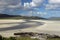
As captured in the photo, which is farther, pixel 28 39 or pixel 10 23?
pixel 10 23

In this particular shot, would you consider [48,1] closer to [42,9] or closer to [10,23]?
[42,9]

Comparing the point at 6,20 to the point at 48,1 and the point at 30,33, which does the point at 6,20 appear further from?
the point at 48,1

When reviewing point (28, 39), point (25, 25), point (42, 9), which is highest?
point (42, 9)

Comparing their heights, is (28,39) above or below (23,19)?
below

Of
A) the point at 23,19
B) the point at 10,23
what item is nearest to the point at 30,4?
the point at 23,19

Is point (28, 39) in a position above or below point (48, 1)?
below

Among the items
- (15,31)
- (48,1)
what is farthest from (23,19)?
(48,1)
